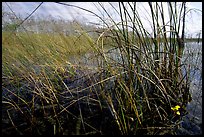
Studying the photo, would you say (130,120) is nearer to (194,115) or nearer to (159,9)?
(194,115)

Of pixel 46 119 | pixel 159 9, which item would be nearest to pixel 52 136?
pixel 46 119

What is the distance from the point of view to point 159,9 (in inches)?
70.1

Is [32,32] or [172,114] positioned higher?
[32,32]

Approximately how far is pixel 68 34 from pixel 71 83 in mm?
1157

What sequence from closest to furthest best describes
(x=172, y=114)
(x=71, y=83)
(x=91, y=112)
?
(x=172, y=114)
(x=91, y=112)
(x=71, y=83)

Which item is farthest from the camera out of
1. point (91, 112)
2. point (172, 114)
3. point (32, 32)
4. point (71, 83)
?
point (32, 32)

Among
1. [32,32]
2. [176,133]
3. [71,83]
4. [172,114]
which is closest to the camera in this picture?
[176,133]

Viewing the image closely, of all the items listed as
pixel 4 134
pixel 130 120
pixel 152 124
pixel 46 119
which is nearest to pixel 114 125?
pixel 130 120

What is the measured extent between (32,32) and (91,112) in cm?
224

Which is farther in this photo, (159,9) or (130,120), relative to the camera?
(159,9)

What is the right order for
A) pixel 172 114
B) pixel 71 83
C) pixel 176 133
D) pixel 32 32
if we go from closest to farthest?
1. pixel 176 133
2. pixel 172 114
3. pixel 71 83
4. pixel 32 32

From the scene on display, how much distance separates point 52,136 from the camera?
153 centimetres

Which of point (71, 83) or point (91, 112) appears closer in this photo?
point (91, 112)

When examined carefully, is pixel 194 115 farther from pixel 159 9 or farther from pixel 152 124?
pixel 159 9
